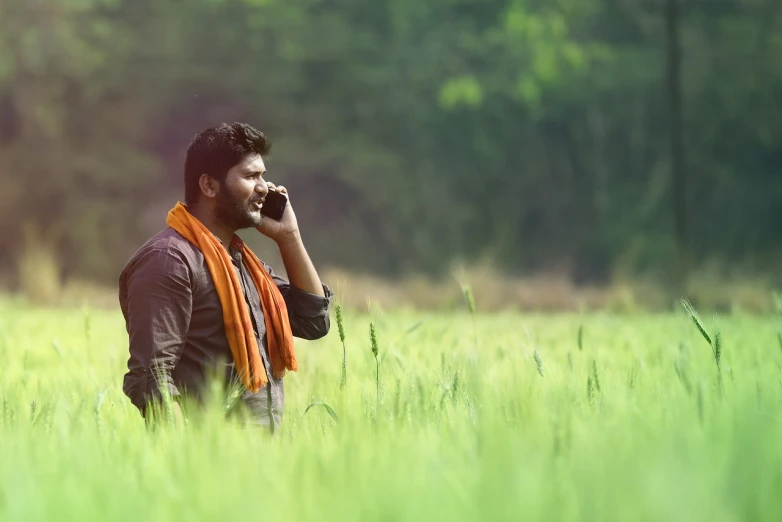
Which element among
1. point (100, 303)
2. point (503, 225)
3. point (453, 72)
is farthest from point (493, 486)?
point (503, 225)

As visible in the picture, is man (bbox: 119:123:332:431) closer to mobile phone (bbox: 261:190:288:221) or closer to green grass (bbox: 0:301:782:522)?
mobile phone (bbox: 261:190:288:221)

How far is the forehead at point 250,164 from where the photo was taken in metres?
3.30

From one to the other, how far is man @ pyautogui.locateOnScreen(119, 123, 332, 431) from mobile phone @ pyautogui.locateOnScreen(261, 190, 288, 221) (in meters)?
0.02

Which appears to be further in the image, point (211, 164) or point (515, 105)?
point (515, 105)

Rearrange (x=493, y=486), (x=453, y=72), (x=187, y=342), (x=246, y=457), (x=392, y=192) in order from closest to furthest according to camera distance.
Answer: (x=493, y=486)
(x=246, y=457)
(x=187, y=342)
(x=453, y=72)
(x=392, y=192)

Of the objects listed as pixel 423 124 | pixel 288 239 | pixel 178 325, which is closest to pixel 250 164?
pixel 288 239

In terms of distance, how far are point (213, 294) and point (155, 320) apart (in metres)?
0.30

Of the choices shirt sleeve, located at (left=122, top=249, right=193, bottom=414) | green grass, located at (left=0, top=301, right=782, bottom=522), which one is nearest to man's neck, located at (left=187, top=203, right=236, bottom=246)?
shirt sleeve, located at (left=122, top=249, right=193, bottom=414)

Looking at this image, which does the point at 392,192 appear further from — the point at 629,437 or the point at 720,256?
the point at 629,437

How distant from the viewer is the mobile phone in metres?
3.54

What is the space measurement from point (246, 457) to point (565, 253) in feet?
70.5

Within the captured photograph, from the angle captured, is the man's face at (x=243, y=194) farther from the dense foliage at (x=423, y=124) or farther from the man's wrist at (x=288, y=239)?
the dense foliage at (x=423, y=124)

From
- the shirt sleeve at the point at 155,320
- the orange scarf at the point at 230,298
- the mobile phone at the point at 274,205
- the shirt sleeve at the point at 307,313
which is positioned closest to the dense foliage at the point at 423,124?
the shirt sleeve at the point at 307,313

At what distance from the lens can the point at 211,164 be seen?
3312mm
